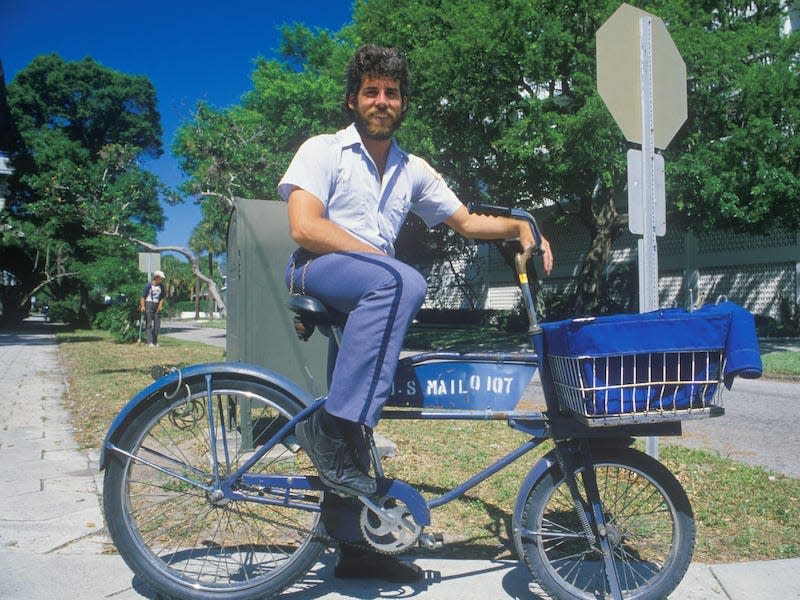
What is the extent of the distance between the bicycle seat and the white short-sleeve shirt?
0.35 m

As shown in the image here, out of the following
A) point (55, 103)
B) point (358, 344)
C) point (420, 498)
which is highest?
point (55, 103)

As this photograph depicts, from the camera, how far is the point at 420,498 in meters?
2.66

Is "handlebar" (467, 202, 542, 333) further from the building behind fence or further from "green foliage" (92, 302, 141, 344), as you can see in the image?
"green foliage" (92, 302, 141, 344)

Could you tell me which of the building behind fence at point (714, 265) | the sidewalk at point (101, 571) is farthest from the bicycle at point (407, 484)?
the building behind fence at point (714, 265)

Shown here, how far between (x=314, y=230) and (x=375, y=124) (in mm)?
562

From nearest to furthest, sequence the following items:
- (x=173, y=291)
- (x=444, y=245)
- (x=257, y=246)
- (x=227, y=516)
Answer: (x=227, y=516) < (x=257, y=246) < (x=444, y=245) < (x=173, y=291)

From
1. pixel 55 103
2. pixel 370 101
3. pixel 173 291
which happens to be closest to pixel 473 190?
pixel 370 101

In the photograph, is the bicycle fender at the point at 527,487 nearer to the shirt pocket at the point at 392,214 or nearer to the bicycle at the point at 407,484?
the bicycle at the point at 407,484

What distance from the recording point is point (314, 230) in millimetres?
2521

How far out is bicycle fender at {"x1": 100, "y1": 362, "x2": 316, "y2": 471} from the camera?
106 inches

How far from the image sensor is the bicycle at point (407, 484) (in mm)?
2613

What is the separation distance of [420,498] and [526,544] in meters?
0.44

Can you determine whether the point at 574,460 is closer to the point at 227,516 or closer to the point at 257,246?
the point at 227,516

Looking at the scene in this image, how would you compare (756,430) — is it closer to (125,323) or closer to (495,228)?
(495,228)
